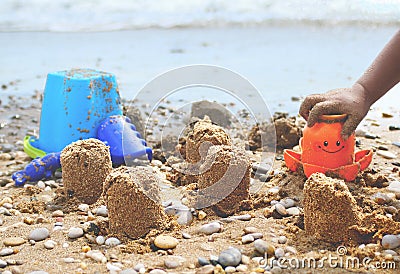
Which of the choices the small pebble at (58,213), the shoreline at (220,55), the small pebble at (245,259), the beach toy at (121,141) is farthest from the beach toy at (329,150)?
the shoreline at (220,55)

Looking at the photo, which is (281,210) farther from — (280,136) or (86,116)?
(86,116)

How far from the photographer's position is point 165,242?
2742 mm

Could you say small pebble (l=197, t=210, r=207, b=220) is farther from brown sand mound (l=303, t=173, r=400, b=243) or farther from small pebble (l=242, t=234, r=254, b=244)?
brown sand mound (l=303, t=173, r=400, b=243)

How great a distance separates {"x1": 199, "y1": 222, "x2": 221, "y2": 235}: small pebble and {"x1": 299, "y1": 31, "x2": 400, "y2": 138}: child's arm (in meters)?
0.95

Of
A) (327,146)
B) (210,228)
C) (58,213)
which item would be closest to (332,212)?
(210,228)

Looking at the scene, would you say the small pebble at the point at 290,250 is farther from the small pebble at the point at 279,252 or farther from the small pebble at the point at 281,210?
the small pebble at the point at 281,210

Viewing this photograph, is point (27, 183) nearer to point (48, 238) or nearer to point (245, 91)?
point (48, 238)

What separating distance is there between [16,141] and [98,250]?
251 cm

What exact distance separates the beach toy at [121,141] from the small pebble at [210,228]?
124cm

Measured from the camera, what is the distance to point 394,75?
3.38 meters

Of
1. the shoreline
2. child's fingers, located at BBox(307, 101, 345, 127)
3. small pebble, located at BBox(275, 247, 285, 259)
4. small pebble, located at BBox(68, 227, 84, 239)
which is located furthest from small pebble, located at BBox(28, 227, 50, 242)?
the shoreline

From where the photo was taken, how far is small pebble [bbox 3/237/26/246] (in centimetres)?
287

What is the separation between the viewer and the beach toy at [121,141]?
4012 mm

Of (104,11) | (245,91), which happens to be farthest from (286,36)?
(104,11)
